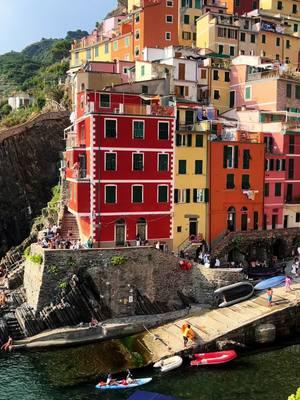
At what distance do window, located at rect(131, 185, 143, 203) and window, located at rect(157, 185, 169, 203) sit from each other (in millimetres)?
1624

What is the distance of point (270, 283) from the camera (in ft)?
131

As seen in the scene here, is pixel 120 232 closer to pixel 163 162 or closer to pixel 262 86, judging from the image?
pixel 163 162

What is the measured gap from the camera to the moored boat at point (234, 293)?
125 feet

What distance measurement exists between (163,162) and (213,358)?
17.4 m

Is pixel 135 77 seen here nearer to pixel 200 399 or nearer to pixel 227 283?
pixel 227 283

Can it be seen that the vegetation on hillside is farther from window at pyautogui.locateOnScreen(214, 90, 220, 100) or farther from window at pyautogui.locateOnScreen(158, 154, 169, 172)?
window at pyautogui.locateOnScreen(158, 154, 169, 172)

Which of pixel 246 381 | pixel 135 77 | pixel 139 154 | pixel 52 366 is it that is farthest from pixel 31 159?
pixel 246 381

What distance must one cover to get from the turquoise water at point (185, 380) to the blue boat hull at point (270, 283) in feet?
24.9

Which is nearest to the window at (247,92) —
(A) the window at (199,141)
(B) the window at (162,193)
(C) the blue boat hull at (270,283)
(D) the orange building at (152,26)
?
(A) the window at (199,141)

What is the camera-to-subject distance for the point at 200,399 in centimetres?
2727

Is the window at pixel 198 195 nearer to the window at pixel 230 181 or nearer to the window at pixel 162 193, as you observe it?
the window at pixel 230 181

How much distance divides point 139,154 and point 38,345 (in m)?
17.1

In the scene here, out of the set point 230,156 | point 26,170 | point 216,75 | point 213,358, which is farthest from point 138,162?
point 26,170

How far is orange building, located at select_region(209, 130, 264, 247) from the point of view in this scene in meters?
44.4
